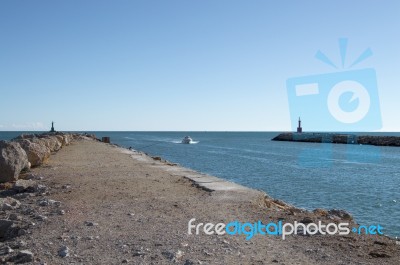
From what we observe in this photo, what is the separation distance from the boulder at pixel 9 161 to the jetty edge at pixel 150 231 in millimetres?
1524

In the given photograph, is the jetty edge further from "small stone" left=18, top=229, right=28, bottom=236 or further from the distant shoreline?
the distant shoreline

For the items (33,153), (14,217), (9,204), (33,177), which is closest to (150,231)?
(14,217)

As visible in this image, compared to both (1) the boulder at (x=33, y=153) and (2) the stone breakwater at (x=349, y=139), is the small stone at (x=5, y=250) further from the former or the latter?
(2) the stone breakwater at (x=349, y=139)

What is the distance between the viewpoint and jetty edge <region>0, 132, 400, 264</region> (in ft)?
19.2

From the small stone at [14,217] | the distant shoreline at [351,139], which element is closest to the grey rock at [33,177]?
the small stone at [14,217]

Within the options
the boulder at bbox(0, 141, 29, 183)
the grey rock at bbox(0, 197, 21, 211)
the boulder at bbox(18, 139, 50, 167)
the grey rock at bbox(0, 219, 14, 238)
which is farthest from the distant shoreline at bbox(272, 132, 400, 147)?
the grey rock at bbox(0, 219, 14, 238)

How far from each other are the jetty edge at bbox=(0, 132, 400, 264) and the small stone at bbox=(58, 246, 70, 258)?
0.05 feet

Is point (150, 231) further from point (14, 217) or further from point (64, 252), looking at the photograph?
point (14, 217)

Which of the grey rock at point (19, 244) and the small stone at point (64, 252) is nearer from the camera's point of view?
the small stone at point (64, 252)

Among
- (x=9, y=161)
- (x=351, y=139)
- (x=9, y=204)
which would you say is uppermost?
(x=9, y=161)

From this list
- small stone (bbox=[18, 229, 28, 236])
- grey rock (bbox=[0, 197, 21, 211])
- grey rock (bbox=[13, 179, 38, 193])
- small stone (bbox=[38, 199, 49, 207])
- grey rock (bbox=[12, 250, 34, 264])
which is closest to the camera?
grey rock (bbox=[12, 250, 34, 264])

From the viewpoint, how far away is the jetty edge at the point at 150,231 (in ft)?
19.2

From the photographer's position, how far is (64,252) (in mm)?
5859

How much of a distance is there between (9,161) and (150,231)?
7.65 meters
